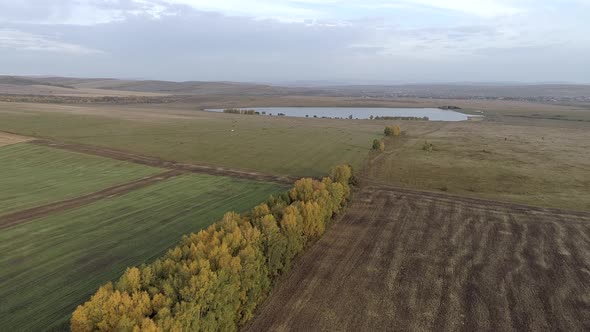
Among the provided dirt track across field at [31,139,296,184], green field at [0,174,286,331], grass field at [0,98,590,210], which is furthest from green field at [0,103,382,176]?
green field at [0,174,286,331]

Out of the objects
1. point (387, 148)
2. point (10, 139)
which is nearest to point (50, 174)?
point (10, 139)

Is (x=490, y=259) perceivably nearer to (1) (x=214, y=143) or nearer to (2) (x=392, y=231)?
(2) (x=392, y=231)

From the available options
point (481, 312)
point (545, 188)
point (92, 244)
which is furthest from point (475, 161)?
point (92, 244)

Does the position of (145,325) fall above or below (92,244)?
above

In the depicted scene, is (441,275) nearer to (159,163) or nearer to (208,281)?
(208,281)

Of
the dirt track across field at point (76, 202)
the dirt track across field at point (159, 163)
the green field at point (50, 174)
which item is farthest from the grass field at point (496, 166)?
the green field at point (50, 174)

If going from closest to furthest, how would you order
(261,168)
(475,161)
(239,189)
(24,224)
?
(24,224) → (239,189) → (261,168) → (475,161)

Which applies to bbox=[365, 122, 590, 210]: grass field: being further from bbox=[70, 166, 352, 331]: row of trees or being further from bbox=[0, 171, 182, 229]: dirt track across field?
bbox=[0, 171, 182, 229]: dirt track across field

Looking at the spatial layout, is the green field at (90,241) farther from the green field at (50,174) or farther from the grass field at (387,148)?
the grass field at (387,148)

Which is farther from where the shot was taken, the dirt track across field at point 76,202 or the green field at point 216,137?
the green field at point 216,137
